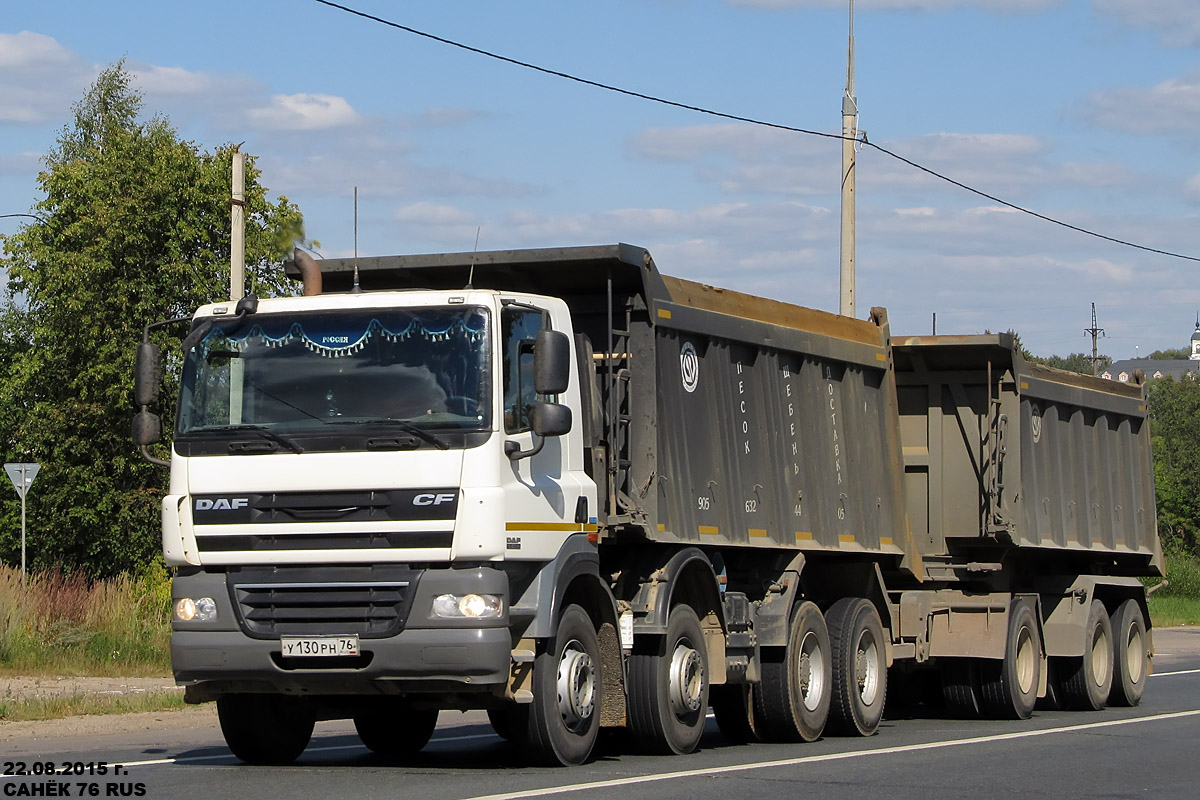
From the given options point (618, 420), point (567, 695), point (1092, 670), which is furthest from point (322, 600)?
point (1092, 670)

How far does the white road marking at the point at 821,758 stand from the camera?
9305 millimetres

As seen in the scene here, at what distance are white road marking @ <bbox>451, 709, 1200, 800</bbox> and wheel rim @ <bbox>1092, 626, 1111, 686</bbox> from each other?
53.8 inches

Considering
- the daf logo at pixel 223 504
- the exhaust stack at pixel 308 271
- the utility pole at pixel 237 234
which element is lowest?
the daf logo at pixel 223 504

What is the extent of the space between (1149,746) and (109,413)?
2734 centimetres

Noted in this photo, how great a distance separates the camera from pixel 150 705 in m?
16.8

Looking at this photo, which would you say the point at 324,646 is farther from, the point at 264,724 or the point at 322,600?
the point at 264,724

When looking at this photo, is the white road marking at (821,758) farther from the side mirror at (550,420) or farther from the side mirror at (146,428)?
the side mirror at (146,428)

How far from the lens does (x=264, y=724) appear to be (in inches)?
446

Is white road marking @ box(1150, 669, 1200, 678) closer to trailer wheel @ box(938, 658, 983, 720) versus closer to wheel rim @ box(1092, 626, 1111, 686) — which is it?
wheel rim @ box(1092, 626, 1111, 686)

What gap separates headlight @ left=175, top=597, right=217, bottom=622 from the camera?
10.2 m

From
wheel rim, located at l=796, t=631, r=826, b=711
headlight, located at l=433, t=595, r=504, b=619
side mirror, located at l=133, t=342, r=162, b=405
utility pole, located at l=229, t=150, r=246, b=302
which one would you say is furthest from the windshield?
utility pole, located at l=229, t=150, r=246, b=302

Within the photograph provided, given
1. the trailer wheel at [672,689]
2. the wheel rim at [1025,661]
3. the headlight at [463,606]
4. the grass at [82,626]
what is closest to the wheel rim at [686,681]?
the trailer wheel at [672,689]

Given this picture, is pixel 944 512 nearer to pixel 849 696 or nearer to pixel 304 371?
pixel 849 696

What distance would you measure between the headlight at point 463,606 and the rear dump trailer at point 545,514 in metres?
0.02
